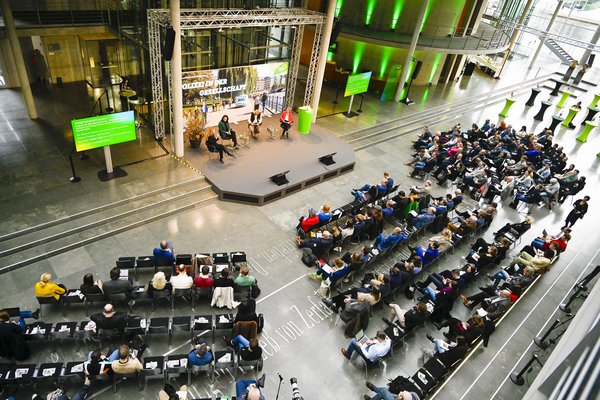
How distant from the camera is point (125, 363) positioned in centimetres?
683

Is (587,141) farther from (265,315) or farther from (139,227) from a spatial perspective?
(139,227)

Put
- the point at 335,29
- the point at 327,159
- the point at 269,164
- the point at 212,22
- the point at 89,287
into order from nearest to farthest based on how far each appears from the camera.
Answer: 1. the point at 89,287
2. the point at 212,22
3. the point at 269,164
4. the point at 327,159
5. the point at 335,29

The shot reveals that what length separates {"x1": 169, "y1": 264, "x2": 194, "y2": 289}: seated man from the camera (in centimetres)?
857

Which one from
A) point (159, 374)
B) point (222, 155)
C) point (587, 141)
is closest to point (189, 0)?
point (222, 155)

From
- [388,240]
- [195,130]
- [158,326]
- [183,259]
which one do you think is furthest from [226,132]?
[158,326]

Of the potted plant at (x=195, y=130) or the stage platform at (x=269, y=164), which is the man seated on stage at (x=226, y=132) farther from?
the potted plant at (x=195, y=130)

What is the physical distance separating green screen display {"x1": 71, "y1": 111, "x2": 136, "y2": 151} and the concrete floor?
1.22 m

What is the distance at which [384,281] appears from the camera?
364 inches

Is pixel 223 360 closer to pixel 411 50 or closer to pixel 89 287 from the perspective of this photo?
pixel 89 287

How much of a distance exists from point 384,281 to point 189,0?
1160 cm

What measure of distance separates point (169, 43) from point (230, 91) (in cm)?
377

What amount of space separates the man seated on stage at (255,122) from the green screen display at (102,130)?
15.0 feet

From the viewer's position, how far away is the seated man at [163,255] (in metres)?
9.17

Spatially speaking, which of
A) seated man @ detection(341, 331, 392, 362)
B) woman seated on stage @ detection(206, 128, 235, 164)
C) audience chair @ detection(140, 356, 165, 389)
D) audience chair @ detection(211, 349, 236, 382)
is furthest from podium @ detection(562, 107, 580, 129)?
audience chair @ detection(140, 356, 165, 389)
